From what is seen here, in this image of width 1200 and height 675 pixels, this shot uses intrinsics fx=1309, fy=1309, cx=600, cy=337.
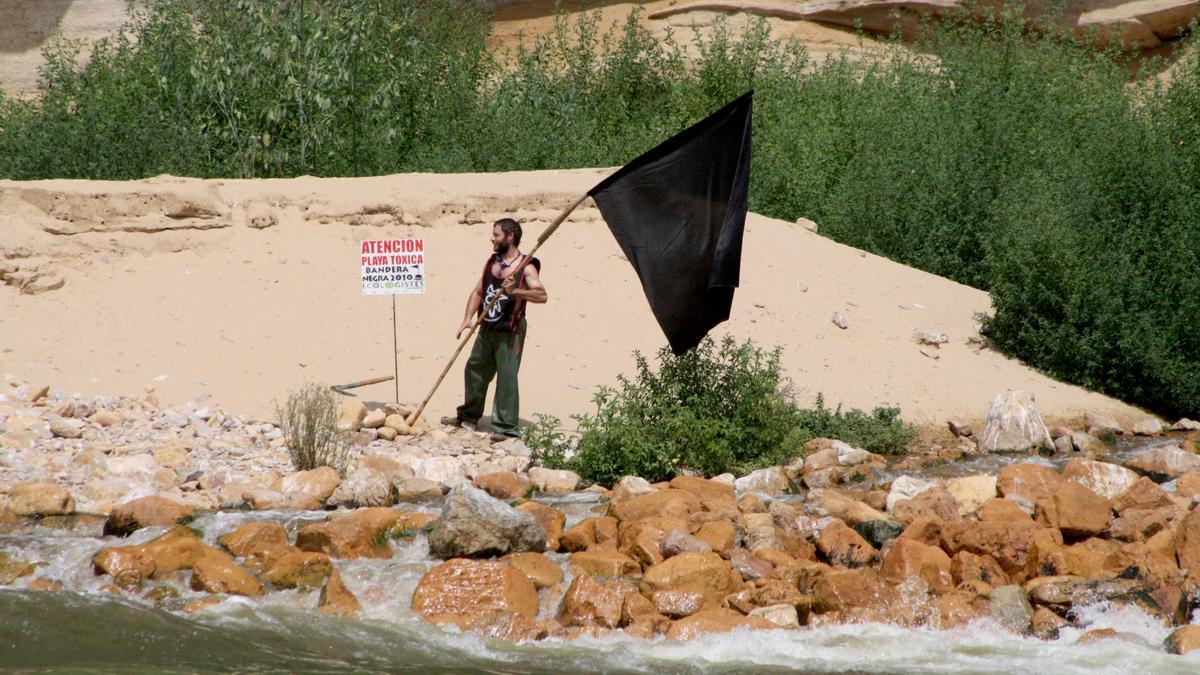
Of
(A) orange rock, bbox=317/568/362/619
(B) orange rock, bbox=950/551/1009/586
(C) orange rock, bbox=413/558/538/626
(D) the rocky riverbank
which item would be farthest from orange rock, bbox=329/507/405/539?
(B) orange rock, bbox=950/551/1009/586

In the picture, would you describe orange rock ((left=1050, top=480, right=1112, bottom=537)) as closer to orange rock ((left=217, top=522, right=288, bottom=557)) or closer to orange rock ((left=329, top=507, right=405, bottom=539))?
orange rock ((left=329, top=507, right=405, bottom=539))

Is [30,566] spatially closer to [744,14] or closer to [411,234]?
[411,234]

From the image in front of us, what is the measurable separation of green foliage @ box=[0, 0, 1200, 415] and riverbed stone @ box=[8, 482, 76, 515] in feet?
28.3

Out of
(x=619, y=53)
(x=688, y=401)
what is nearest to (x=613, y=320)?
(x=688, y=401)

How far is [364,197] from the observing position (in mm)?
12867

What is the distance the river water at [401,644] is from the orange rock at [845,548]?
0.74m

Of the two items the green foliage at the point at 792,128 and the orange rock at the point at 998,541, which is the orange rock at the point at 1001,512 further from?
the green foliage at the point at 792,128

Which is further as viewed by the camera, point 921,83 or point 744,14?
point 744,14

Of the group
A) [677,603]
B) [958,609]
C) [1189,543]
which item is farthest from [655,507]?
[1189,543]

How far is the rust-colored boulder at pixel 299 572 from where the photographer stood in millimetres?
6344

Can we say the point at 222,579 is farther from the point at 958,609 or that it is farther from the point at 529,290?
the point at 958,609

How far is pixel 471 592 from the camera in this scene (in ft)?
20.4

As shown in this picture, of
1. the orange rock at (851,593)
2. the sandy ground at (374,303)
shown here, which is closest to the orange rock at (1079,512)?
the orange rock at (851,593)

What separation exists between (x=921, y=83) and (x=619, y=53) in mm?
5277
